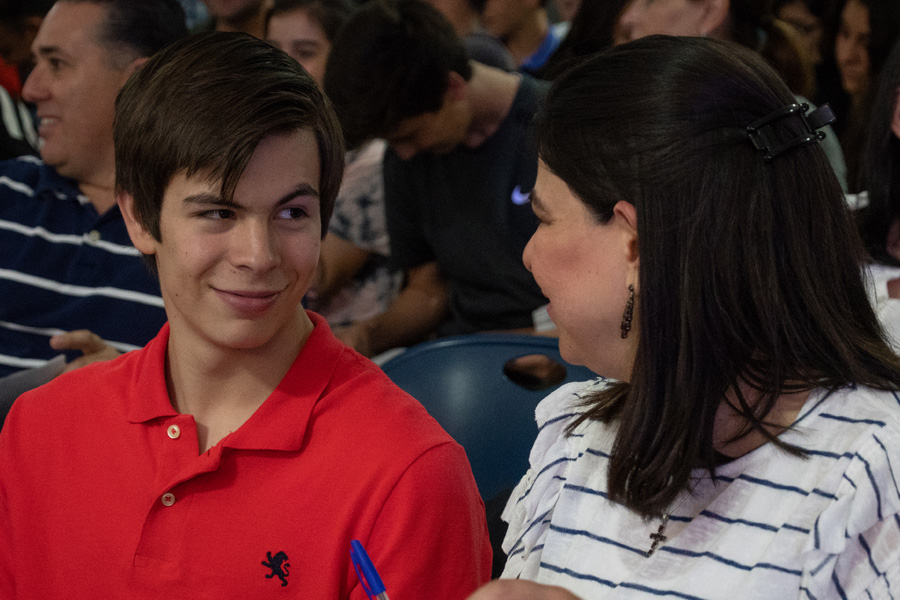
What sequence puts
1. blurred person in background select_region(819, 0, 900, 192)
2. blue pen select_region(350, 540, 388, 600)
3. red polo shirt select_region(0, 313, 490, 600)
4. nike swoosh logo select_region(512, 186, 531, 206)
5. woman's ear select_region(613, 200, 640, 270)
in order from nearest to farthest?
blue pen select_region(350, 540, 388, 600) → woman's ear select_region(613, 200, 640, 270) → red polo shirt select_region(0, 313, 490, 600) → nike swoosh logo select_region(512, 186, 531, 206) → blurred person in background select_region(819, 0, 900, 192)

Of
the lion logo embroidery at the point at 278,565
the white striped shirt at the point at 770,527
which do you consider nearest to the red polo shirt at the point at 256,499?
the lion logo embroidery at the point at 278,565

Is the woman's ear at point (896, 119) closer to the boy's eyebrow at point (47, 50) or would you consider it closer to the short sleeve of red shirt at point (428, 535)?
the short sleeve of red shirt at point (428, 535)

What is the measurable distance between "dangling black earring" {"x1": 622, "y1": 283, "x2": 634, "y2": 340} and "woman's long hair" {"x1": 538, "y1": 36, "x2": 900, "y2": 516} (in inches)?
0.5

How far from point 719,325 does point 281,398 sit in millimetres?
529

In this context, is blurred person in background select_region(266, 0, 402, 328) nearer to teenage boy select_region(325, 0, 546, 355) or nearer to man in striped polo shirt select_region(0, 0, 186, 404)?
teenage boy select_region(325, 0, 546, 355)

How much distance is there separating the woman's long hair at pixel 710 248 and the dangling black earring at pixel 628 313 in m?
0.01

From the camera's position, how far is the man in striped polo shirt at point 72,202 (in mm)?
1857

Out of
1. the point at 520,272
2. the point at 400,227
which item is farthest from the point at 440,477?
the point at 400,227

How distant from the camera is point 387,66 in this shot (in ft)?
6.79

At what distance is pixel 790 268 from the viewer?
91cm

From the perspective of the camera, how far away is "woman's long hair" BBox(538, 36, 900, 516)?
2.90 feet

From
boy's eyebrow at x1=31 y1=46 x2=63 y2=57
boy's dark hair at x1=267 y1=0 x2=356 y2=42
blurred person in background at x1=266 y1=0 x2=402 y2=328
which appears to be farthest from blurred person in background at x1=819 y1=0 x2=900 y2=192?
boy's eyebrow at x1=31 y1=46 x2=63 y2=57

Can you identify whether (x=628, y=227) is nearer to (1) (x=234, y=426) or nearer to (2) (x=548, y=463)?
(2) (x=548, y=463)

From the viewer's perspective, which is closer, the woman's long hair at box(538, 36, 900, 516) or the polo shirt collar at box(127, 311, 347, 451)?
the woman's long hair at box(538, 36, 900, 516)
